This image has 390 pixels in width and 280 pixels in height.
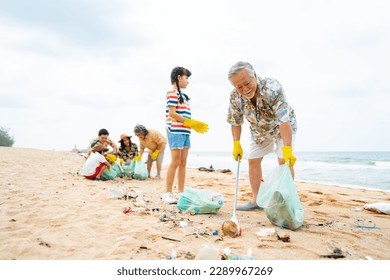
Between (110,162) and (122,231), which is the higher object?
(110,162)

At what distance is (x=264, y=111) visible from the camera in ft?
8.95

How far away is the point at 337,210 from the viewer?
3.46 m

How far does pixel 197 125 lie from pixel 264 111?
1.13m

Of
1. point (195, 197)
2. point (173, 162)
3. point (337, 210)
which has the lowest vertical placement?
point (337, 210)

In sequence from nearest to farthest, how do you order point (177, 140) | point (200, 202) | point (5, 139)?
point (200, 202), point (177, 140), point (5, 139)

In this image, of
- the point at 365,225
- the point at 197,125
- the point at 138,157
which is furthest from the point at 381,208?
the point at 138,157

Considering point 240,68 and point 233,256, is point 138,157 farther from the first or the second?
point 233,256

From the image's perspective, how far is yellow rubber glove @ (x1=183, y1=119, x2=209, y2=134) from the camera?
3531mm

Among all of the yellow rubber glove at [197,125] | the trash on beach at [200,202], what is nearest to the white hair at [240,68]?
the yellow rubber glove at [197,125]

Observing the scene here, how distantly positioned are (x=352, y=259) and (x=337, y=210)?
181 centimetres
